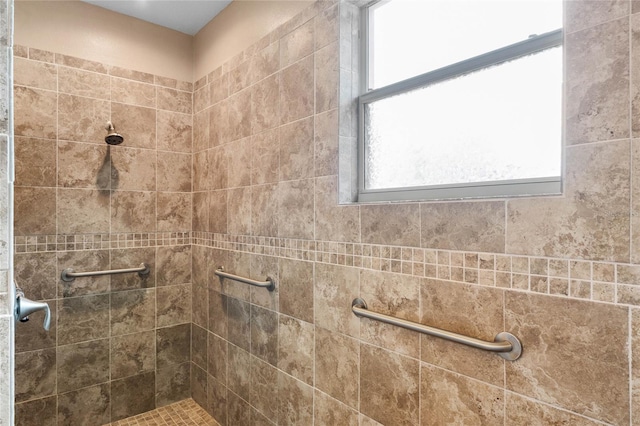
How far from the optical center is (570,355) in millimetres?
927

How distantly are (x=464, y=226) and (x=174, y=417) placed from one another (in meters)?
2.22

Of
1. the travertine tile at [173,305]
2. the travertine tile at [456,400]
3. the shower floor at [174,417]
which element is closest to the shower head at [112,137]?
the travertine tile at [173,305]

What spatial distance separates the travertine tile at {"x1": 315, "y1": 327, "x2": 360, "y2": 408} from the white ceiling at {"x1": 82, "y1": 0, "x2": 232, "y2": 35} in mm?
1965

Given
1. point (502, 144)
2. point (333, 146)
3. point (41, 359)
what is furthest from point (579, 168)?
point (41, 359)

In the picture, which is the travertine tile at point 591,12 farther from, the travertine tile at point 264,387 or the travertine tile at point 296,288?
the travertine tile at point 264,387

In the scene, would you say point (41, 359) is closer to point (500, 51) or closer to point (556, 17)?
point (500, 51)

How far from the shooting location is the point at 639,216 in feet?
2.71

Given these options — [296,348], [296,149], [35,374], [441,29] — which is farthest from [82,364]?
[441,29]

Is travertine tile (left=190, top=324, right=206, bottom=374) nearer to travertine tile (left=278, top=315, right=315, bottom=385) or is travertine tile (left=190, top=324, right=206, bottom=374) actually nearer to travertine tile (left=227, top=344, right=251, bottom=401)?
travertine tile (left=227, top=344, right=251, bottom=401)

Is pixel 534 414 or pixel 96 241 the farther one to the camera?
pixel 96 241

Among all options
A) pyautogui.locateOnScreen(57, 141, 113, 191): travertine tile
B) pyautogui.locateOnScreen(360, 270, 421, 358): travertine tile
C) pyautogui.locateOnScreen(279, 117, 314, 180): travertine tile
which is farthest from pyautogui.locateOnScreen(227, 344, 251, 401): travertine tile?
pyautogui.locateOnScreen(57, 141, 113, 191): travertine tile

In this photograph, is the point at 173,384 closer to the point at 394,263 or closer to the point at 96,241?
the point at 96,241

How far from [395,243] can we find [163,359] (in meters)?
A: 1.97

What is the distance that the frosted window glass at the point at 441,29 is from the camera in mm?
1113
